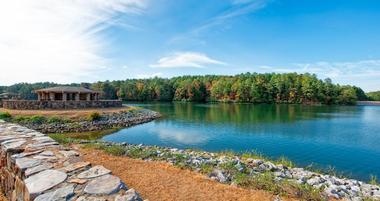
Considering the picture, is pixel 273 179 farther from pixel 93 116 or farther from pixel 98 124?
pixel 93 116

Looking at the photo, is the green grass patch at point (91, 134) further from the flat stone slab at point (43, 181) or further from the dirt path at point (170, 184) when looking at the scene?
the flat stone slab at point (43, 181)

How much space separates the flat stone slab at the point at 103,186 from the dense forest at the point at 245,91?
7764cm

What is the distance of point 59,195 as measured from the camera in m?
3.20

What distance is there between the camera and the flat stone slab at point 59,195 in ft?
10.3

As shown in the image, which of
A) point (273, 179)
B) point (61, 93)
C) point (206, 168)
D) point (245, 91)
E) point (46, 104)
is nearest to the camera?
point (273, 179)

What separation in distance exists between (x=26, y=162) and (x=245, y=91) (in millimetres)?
79169

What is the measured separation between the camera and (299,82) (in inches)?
3113

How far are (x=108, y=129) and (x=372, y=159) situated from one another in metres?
20.5

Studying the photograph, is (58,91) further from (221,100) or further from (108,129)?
(221,100)

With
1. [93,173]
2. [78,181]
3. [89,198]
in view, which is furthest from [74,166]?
[89,198]

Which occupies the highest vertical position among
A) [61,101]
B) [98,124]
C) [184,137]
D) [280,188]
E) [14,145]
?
[61,101]

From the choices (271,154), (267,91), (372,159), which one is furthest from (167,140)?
(267,91)

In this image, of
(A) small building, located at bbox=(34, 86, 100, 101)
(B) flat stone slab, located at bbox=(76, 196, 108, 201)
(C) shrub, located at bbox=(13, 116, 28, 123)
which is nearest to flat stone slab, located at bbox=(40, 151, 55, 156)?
(B) flat stone slab, located at bbox=(76, 196, 108, 201)

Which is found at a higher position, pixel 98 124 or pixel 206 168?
pixel 206 168
